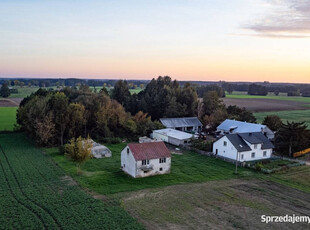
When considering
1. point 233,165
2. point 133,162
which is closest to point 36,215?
point 133,162

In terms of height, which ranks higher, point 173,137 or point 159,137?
point 173,137

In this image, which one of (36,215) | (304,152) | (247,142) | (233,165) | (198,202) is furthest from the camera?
(304,152)

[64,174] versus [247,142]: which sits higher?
[247,142]

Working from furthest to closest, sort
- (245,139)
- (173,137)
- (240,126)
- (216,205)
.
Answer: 1. (240,126)
2. (173,137)
3. (245,139)
4. (216,205)

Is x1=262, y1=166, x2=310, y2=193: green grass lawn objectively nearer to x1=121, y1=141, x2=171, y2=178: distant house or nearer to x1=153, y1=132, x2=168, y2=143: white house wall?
x1=121, y1=141, x2=171, y2=178: distant house

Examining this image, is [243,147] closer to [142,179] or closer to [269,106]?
[142,179]

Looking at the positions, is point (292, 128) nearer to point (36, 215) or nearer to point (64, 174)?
point (64, 174)

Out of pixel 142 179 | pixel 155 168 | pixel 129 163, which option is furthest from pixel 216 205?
pixel 129 163
